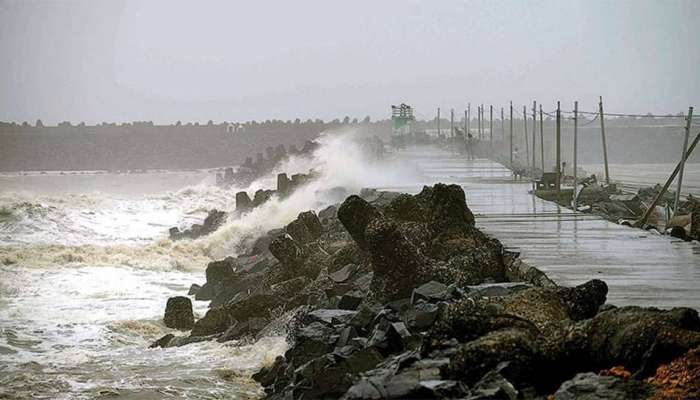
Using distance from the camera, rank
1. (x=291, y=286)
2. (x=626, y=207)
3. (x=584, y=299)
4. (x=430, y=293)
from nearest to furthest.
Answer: (x=584, y=299) < (x=430, y=293) < (x=291, y=286) < (x=626, y=207)

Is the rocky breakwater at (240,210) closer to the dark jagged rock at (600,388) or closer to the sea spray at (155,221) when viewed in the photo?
the sea spray at (155,221)

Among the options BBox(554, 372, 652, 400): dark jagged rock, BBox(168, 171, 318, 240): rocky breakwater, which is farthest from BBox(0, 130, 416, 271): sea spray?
BBox(554, 372, 652, 400): dark jagged rock

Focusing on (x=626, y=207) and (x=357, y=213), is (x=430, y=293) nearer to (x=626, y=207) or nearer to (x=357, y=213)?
(x=357, y=213)

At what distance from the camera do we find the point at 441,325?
23.1 feet

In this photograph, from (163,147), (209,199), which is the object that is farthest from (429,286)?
(163,147)

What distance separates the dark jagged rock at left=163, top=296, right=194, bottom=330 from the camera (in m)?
13.9

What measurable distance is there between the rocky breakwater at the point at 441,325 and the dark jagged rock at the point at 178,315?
113cm

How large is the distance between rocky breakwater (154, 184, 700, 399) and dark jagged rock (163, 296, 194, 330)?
1127mm

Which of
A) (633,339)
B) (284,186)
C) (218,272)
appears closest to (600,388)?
(633,339)

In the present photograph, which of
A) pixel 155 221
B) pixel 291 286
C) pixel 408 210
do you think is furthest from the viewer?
pixel 155 221

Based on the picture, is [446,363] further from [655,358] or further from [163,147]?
[163,147]

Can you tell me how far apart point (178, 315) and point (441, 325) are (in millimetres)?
7506

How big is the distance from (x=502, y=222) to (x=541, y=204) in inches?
151

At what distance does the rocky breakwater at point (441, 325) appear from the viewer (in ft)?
19.7
